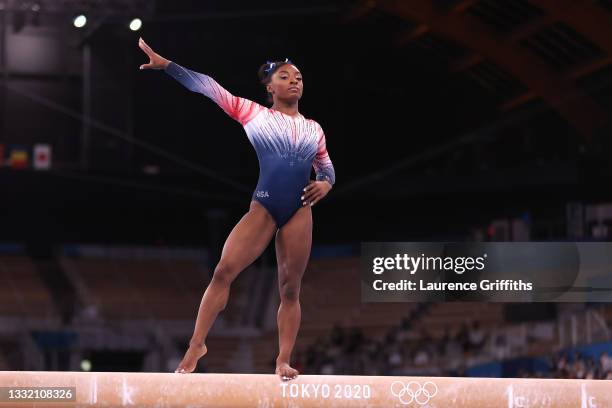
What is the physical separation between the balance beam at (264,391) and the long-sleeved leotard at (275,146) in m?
1.01

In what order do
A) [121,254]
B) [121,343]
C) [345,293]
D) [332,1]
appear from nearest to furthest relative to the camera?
[332,1]
[121,343]
[345,293]
[121,254]

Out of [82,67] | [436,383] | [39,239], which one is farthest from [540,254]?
[39,239]

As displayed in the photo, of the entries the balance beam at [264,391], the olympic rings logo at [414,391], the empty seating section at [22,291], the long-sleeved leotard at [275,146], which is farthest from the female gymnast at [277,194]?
the empty seating section at [22,291]

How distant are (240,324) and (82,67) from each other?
7.51 meters

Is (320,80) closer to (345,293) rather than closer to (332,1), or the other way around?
(332,1)

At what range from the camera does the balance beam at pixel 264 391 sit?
5895mm

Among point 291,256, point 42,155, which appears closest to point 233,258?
point 291,256

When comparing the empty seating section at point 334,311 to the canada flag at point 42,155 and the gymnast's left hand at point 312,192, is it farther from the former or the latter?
the gymnast's left hand at point 312,192

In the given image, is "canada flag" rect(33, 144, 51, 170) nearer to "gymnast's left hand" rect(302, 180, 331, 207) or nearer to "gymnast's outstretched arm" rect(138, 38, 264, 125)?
"gymnast's outstretched arm" rect(138, 38, 264, 125)

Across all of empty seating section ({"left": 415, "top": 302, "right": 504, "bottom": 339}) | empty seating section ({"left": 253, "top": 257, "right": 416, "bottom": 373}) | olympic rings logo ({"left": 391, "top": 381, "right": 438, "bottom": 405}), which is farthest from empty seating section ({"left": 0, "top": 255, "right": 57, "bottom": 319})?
olympic rings logo ({"left": 391, "top": 381, "right": 438, "bottom": 405})

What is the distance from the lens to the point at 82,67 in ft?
78.7

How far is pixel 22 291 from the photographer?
24.0 m

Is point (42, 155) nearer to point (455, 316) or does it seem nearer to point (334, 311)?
point (334, 311)

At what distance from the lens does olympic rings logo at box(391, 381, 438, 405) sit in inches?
235
